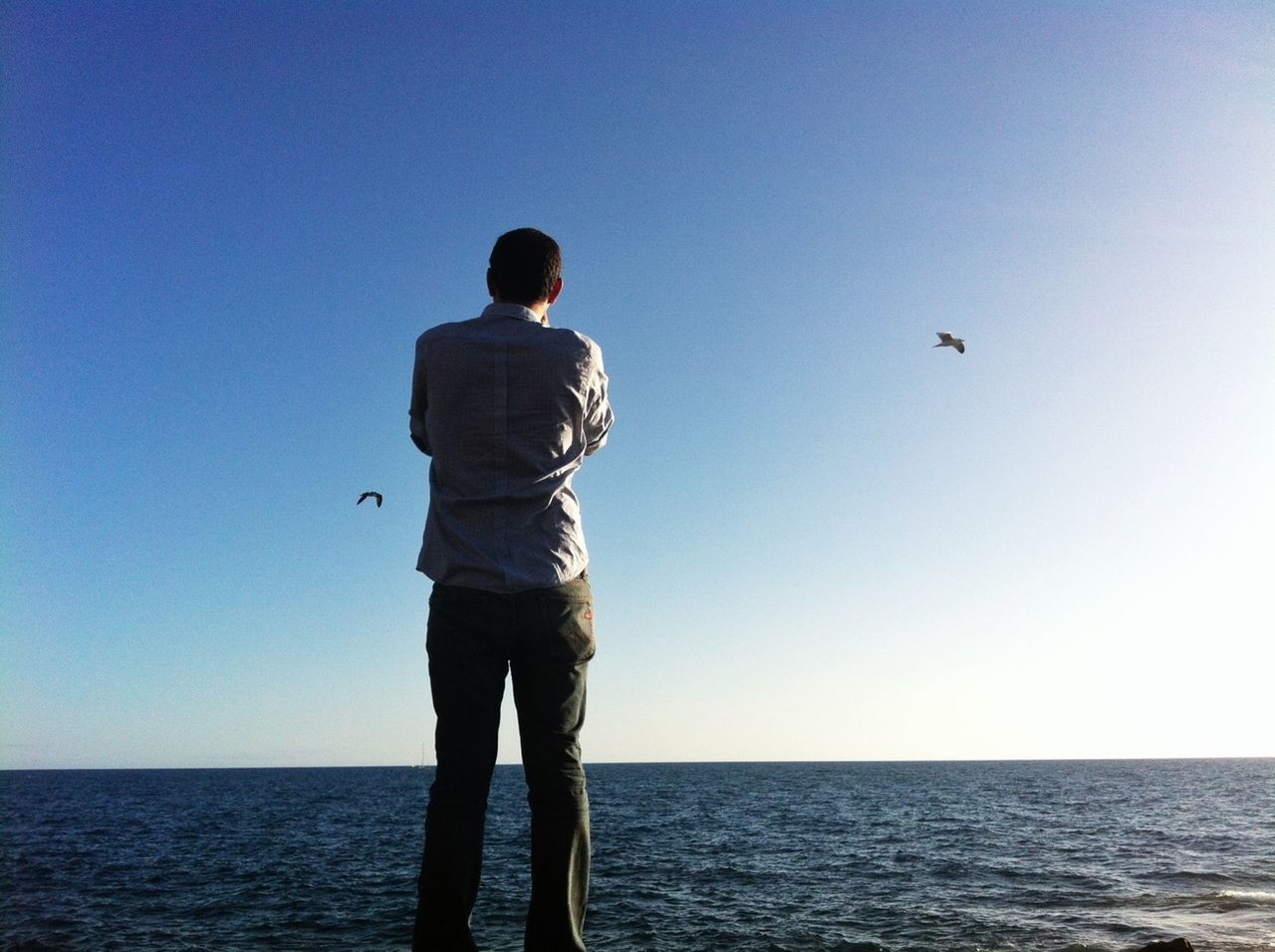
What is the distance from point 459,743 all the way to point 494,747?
123 millimetres

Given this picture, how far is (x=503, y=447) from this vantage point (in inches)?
115

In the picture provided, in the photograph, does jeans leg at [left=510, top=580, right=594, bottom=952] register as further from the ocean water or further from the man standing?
the ocean water

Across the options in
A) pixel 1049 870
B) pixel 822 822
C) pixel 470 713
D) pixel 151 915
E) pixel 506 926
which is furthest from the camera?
pixel 822 822

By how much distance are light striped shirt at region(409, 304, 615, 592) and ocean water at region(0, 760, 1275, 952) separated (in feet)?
59.6

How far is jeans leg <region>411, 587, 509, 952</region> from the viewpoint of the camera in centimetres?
272

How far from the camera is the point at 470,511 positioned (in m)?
2.90

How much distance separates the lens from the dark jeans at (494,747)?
8.96 ft

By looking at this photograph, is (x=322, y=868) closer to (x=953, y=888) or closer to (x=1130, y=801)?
(x=953, y=888)

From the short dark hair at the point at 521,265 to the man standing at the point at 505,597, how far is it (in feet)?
0.47

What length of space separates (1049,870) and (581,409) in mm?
35162

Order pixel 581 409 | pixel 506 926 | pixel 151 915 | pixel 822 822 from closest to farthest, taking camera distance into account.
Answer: pixel 581 409 < pixel 506 926 < pixel 151 915 < pixel 822 822

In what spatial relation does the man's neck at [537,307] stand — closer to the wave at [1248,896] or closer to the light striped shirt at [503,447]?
the light striped shirt at [503,447]

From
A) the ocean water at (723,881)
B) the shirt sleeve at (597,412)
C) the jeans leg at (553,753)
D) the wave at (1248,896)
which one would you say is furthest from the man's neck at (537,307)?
the wave at (1248,896)

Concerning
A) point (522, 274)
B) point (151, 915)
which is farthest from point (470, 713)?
point (151, 915)
